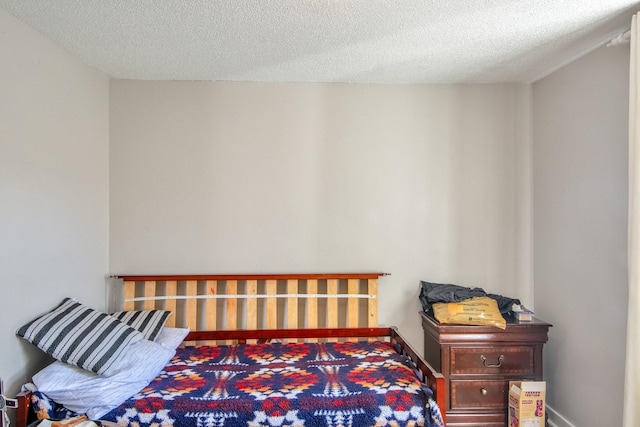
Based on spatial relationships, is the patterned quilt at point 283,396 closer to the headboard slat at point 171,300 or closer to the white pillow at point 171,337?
the white pillow at point 171,337

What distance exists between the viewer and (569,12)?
2.03m

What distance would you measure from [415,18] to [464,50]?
56cm

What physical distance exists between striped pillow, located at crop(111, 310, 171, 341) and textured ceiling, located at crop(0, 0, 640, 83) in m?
1.60

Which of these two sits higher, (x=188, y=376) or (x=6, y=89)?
(x=6, y=89)

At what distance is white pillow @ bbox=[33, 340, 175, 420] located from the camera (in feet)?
6.48

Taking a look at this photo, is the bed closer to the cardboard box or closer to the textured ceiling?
the cardboard box

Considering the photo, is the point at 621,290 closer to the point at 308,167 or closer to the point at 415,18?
the point at 415,18

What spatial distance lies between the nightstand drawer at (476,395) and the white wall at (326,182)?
1.75ft

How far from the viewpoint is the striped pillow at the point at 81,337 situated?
6.82ft

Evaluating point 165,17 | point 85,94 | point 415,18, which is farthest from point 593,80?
point 85,94

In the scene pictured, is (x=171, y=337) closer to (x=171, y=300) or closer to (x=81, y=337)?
(x=171, y=300)

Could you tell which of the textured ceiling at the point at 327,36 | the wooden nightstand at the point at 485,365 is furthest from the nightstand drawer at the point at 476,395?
the textured ceiling at the point at 327,36

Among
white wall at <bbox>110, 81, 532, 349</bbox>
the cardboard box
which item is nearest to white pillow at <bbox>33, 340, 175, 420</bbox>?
white wall at <bbox>110, 81, 532, 349</bbox>

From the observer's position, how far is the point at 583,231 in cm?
252
